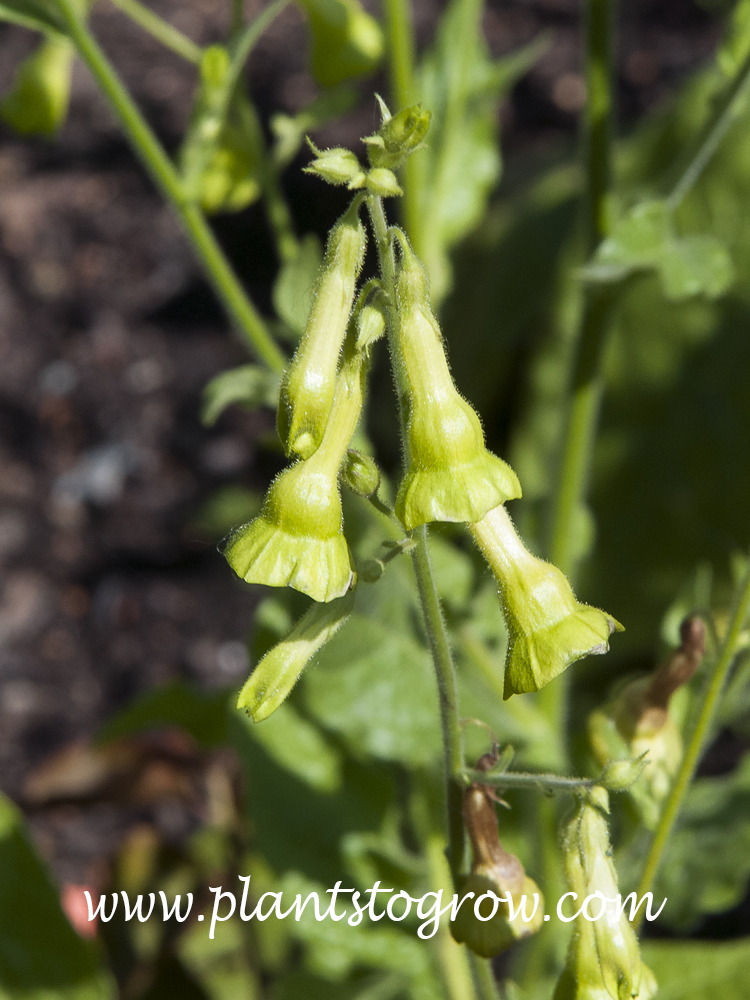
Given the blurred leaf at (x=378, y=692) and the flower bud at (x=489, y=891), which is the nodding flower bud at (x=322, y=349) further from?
the blurred leaf at (x=378, y=692)

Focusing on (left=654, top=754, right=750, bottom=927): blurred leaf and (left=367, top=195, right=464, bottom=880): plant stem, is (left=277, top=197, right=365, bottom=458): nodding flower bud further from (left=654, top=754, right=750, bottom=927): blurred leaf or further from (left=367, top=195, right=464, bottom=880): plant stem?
(left=654, top=754, right=750, bottom=927): blurred leaf

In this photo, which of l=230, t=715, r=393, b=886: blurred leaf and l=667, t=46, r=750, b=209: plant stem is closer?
l=667, t=46, r=750, b=209: plant stem

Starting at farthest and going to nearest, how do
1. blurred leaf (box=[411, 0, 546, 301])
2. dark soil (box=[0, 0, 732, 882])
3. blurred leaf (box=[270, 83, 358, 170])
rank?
1. dark soil (box=[0, 0, 732, 882])
2. blurred leaf (box=[411, 0, 546, 301])
3. blurred leaf (box=[270, 83, 358, 170])

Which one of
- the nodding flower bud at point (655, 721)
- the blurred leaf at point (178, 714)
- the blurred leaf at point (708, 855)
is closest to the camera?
the nodding flower bud at point (655, 721)

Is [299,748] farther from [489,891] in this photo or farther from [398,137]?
[398,137]

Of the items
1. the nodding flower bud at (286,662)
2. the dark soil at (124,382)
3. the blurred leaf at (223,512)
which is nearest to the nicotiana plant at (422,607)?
the nodding flower bud at (286,662)

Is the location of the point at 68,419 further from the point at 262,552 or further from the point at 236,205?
the point at 262,552

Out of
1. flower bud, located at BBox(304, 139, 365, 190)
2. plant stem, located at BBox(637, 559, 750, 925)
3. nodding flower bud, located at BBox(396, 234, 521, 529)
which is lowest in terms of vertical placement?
plant stem, located at BBox(637, 559, 750, 925)

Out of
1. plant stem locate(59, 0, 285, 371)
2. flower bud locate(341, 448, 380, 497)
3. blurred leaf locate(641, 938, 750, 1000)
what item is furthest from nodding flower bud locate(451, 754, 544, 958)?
blurred leaf locate(641, 938, 750, 1000)
